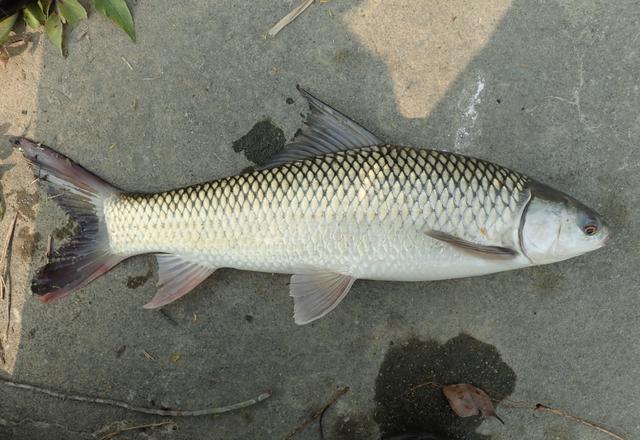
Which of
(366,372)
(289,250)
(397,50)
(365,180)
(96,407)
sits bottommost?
(96,407)

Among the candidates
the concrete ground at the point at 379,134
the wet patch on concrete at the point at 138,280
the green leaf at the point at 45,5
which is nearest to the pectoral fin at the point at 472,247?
the concrete ground at the point at 379,134

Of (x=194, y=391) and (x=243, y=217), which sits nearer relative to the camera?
(x=243, y=217)

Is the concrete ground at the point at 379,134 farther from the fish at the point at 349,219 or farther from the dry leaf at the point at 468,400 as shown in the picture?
the fish at the point at 349,219

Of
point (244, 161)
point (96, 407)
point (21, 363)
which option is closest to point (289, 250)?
point (244, 161)

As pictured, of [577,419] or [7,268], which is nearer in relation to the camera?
[577,419]

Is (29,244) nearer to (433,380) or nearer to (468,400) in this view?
(433,380)

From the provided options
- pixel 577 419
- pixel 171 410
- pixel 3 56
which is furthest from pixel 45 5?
pixel 577 419

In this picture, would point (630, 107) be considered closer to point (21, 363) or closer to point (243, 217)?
point (243, 217)
